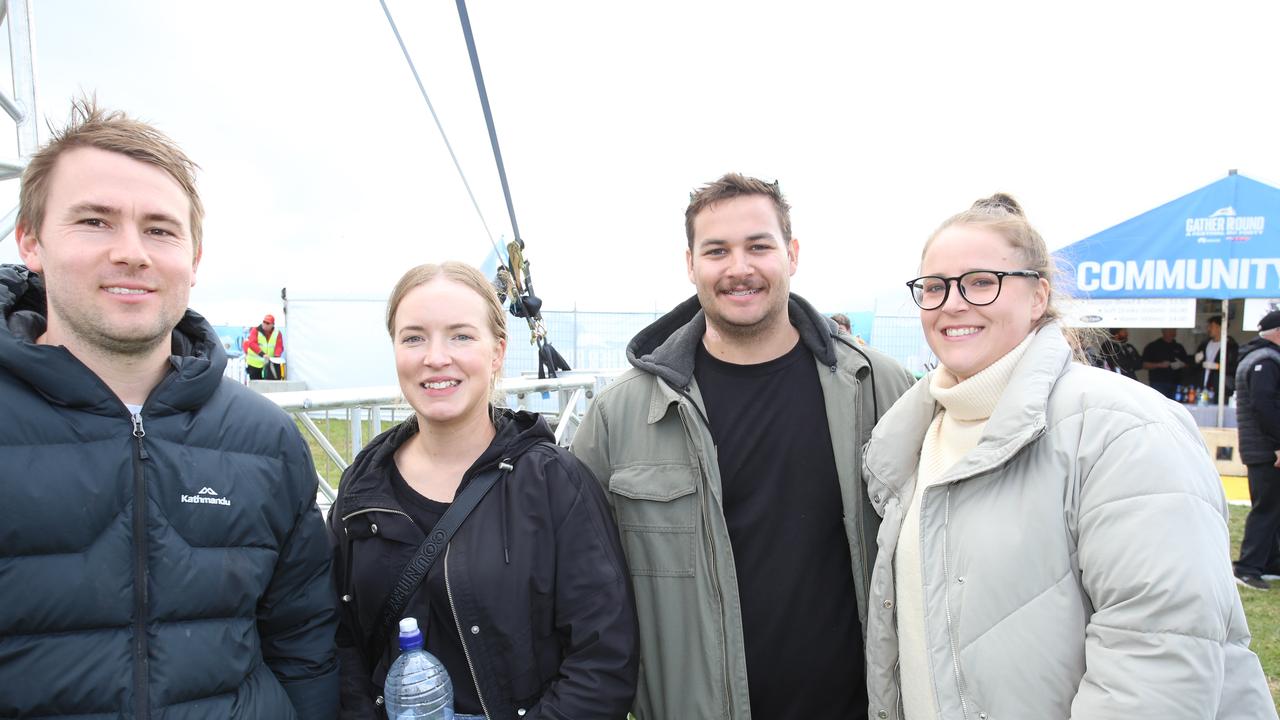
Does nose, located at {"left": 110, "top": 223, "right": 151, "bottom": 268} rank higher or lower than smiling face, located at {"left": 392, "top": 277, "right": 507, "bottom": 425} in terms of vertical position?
higher

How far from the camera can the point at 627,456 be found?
216 cm

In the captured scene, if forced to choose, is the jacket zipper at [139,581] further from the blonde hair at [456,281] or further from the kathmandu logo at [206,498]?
the blonde hair at [456,281]

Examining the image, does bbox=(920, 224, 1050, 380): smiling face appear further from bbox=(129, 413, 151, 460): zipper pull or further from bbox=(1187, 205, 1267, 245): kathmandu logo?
bbox=(1187, 205, 1267, 245): kathmandu logo

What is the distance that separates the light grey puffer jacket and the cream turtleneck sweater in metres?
0.05

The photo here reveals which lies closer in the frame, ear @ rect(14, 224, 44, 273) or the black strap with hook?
ear @ rect(14, 224, 44, 273)

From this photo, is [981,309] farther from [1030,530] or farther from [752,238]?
[752,238]

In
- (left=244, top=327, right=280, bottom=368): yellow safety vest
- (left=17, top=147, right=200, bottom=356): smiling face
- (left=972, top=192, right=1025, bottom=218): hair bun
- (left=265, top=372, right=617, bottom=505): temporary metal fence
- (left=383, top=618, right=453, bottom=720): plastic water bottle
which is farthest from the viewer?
(left=244, top=327, right=280, bottom=368): yellow safety vest

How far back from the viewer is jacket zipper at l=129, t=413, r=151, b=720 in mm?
1302

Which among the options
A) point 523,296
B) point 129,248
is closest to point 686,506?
point 129,248

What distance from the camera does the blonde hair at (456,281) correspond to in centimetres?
189

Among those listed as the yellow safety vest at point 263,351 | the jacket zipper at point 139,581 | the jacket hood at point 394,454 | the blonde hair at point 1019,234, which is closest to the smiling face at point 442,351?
the jacket hood at point 394,454

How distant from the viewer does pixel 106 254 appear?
1351 millimetres

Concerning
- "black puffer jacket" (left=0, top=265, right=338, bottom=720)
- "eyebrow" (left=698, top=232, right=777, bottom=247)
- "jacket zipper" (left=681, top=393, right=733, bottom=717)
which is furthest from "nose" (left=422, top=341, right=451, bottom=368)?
"eyebrow" (left=698, top=232, right=777, bottom=247)

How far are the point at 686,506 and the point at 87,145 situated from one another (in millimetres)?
1649
